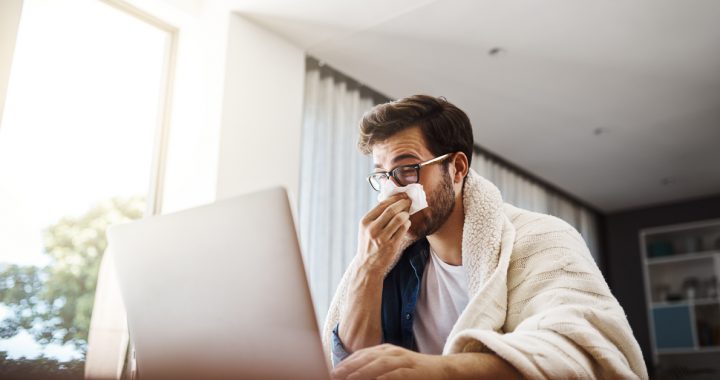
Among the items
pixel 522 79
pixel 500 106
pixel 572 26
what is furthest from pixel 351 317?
pixel 500 106

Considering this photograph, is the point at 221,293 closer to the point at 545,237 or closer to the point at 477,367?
the point at 477,367

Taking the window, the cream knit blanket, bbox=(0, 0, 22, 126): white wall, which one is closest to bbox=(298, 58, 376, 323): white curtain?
the window

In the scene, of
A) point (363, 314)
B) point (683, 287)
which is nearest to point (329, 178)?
point (363, 314)

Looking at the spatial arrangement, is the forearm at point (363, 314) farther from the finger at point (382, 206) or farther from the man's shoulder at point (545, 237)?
the man's shoulder at point (545, 237)

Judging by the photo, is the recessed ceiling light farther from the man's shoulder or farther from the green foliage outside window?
the man's shoulder

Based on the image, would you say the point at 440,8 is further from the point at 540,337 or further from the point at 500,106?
the point at 540,337

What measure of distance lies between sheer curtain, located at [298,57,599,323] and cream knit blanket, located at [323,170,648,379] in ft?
6.26

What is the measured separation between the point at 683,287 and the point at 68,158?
5.30 metres

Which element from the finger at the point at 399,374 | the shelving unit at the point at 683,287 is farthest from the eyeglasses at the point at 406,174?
the shelving unit at the point at 683,287

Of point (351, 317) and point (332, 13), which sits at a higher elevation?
point (332, 13)

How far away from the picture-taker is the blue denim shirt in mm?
1521

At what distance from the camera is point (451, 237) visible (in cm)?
162

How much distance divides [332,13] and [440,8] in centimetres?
52

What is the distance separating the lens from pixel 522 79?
387 centimetres
